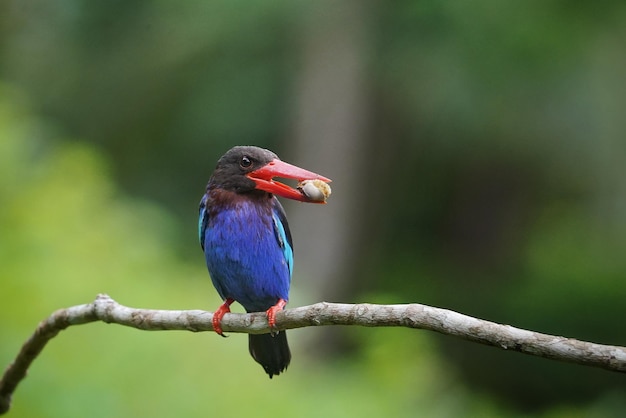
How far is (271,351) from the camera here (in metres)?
3.61

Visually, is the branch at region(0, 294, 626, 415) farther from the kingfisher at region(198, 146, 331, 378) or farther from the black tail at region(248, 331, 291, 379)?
the kingfisher at region(198, 146, 331, 378)

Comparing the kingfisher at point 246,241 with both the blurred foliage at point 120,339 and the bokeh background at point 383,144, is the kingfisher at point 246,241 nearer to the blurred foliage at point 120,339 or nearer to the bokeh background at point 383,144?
the blurred foliage at point 120,339

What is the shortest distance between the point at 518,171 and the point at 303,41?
12.0ft

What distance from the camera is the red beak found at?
3.12 metres

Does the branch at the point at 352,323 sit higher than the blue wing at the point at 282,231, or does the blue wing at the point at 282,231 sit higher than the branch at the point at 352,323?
the blue wing at the point at 282,231

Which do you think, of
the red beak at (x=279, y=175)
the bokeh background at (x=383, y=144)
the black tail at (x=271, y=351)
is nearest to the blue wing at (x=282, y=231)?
the red beak at (x=279, y=175)

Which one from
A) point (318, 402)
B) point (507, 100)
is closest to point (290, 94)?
point (507, 100)

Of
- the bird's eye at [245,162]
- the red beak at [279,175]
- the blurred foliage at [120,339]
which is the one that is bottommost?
the blurred foliage at [120,339]

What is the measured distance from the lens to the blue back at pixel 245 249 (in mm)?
3777

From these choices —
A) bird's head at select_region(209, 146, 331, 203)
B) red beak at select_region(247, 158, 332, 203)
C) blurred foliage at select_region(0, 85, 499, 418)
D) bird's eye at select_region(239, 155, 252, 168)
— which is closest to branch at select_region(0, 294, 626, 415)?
red beak at select_region(247, 158, 332, 203)

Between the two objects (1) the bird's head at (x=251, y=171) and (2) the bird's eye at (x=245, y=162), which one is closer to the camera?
(1) the bird's head at (x=251, y=171)

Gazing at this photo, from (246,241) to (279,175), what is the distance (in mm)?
554

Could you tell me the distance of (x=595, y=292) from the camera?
1052cm

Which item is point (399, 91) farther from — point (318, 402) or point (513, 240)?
point (318, 402)
